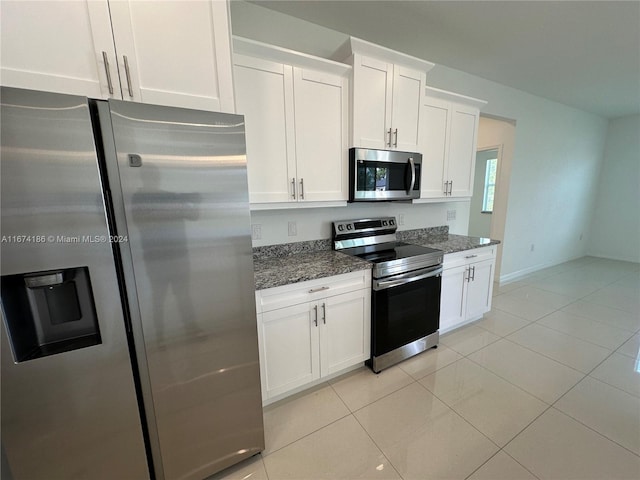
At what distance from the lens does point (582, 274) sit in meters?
4.40

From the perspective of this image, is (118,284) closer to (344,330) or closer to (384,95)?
(344,330)

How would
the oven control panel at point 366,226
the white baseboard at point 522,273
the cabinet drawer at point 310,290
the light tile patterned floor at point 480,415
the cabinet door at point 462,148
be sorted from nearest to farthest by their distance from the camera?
the light tile patterned floor at point 480,415, the cabinet drawer at point 310,290, the oven control panel at point 366,226, the cabinet door at point 462,148, the white baseboard at point 522,273

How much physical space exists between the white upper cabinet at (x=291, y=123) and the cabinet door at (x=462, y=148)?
1.28 metres

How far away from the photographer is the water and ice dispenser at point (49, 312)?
92 cm

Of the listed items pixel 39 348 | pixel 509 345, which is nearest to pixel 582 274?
pixel 509 345

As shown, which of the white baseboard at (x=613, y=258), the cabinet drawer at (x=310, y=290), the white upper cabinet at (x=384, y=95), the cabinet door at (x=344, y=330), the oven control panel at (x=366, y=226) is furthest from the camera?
the white baseboard at (x=613, y=258)

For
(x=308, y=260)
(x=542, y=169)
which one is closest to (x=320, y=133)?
(x=308, y=260)

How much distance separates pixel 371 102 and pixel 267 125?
2.78 feet

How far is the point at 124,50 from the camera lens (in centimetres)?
104

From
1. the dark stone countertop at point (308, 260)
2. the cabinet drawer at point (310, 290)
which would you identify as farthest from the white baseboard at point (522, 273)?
the cabinet drawer at point (310, 290)

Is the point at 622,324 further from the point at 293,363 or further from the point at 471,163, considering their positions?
the point at 293,363

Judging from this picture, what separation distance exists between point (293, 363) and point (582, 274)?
5315mm

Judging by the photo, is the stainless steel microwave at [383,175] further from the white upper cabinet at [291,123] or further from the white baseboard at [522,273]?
the white baseboard at [522,273]

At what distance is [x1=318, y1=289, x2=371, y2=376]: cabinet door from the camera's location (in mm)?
1818
